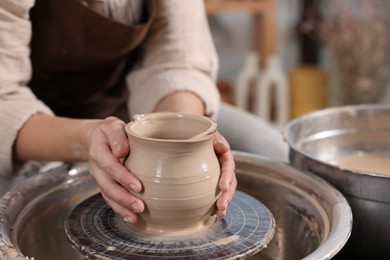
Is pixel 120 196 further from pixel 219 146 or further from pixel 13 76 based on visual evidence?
pixel 13 76

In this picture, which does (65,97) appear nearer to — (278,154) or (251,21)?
(278,154)

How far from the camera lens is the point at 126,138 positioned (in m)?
0.91

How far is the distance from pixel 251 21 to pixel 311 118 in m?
2.07

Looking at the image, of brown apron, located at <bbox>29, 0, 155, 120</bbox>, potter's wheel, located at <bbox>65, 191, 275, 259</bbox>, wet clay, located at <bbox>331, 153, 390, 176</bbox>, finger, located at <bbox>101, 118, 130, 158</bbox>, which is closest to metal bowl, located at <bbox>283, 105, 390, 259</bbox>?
wet clay, located at <bbox>331, 153, 390, 176</bbox>

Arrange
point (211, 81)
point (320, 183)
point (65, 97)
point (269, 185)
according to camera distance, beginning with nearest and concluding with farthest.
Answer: point (320, 183) < point (269, 185) < point (211, 81) < point (65, 97)

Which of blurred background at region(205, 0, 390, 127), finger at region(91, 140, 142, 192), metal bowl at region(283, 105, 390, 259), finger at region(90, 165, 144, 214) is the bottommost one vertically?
blurred background at region(205, 0, 390, 127)

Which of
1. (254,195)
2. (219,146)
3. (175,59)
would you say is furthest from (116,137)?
(175,59)

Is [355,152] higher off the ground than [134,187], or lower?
lower

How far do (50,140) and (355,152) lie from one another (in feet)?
2.39

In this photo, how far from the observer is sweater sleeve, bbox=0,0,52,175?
3.72 feet

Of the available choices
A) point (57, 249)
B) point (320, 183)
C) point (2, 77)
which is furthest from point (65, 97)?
point (320, 183)

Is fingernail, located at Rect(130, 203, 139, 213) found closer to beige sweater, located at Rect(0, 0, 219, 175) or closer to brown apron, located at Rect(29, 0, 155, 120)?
beige sweater, located at Rect(0, 0, 219, 175)

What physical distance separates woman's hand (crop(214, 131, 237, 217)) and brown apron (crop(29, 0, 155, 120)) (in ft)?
1.66

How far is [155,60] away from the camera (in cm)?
141
